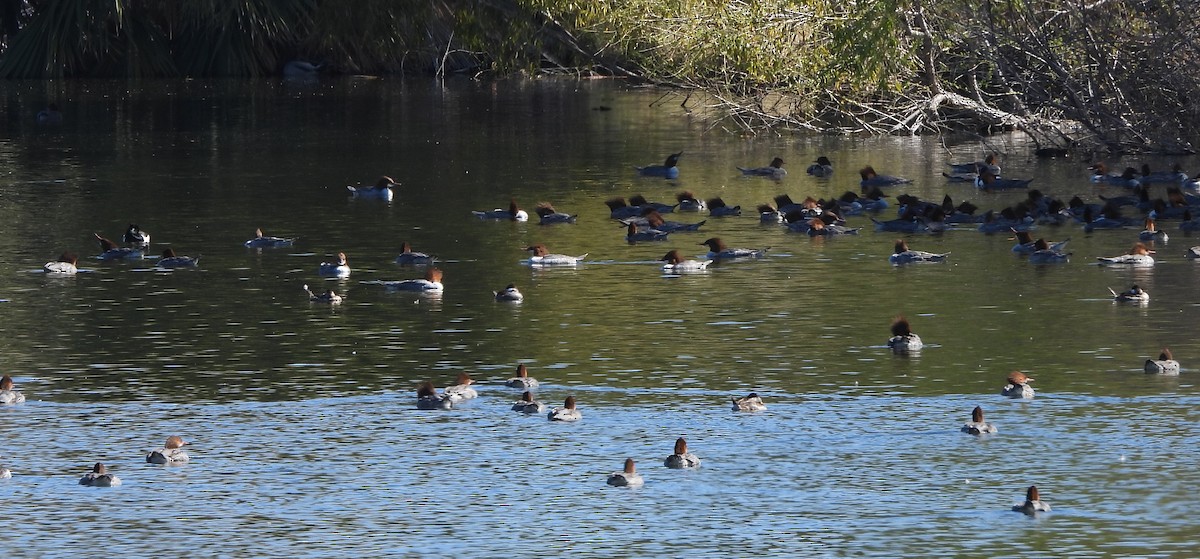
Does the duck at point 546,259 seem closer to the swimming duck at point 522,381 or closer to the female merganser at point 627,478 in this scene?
the swimming duck at point 522,381

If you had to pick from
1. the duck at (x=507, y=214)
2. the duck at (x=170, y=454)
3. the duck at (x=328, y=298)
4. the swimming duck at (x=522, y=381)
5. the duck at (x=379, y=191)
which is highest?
the duck at (x=379, y=191)

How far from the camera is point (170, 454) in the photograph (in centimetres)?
1404

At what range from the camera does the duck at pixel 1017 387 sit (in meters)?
15.9

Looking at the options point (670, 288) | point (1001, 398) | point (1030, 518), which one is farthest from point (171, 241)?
point (1030, 518)

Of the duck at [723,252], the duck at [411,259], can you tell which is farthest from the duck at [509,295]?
the duck at [723,252]

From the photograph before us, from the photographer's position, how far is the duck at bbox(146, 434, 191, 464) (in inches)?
553

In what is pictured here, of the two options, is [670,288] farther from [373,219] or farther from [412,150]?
[412,150]

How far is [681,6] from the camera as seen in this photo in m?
40.9

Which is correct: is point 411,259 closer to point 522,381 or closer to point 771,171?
point 522,381

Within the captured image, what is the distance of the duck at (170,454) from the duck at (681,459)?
3.44 metres

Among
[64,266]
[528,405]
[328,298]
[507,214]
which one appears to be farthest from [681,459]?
[507,214]

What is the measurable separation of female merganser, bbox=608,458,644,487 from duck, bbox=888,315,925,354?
5.19 metres

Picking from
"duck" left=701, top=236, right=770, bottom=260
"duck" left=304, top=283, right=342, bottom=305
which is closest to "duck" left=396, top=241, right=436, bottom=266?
"duck" left=304, top=283, right=342, bottom=305

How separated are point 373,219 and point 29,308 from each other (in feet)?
27.5
